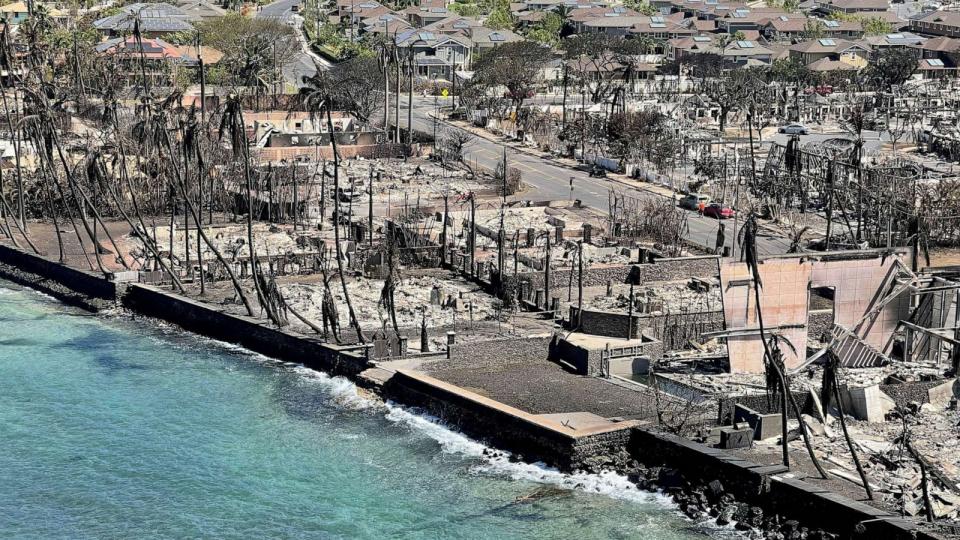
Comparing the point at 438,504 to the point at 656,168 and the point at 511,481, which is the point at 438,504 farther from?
the point at 656,168

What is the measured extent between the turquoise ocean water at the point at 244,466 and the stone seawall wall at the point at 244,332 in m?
0.58

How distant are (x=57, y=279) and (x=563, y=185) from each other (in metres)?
27.2

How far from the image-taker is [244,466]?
4281 cm

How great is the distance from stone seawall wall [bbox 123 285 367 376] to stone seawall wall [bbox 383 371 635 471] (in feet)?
10.1

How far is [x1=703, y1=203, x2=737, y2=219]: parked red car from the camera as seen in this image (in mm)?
70469

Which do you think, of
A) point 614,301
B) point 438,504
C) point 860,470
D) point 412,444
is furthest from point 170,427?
point 860,470

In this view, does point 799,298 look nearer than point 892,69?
Yes

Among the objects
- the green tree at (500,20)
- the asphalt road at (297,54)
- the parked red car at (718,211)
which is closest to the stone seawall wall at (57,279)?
the parked red car at (718,211)

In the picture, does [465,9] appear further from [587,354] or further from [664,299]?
[587,354]

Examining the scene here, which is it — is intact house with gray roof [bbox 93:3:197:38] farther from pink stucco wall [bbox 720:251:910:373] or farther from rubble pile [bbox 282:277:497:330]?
pink stucco wall [bbox 720:251:910:373]

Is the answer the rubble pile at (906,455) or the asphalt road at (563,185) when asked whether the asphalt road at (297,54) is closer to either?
the asphalt road at (563,185)

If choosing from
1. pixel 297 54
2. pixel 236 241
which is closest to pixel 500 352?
pixel 236 241

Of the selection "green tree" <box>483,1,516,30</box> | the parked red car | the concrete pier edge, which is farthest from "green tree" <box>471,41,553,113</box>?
the concrete pier edge

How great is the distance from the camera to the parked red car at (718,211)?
70.5m
